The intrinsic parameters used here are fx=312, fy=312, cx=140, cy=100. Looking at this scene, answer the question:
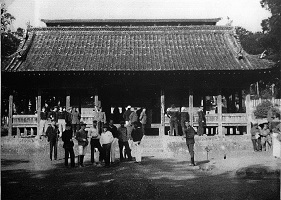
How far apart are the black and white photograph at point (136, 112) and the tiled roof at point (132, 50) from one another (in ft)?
0.20

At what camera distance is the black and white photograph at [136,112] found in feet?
28.2

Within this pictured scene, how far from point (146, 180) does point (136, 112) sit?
389 inches

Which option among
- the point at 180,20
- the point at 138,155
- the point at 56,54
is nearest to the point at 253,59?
the point at 180,20

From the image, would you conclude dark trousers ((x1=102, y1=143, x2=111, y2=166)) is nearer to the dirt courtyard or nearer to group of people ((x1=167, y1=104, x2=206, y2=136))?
the dirt courtyard

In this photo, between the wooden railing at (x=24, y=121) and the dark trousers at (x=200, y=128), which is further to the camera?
the wooden railing at (x=24, y=121)

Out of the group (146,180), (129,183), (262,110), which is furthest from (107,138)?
(262,110)

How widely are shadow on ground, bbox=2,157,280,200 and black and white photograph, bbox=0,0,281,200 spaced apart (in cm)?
3

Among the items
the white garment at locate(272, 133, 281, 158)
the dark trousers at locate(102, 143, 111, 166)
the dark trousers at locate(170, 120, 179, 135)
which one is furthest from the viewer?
the dark trousers at locate(170, 120, 179, 135)

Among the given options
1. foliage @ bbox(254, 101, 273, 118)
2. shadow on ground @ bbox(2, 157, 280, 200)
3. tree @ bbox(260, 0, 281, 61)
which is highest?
tree @ bbox(260, 0, 281, 61)

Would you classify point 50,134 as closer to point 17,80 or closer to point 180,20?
point 17,80

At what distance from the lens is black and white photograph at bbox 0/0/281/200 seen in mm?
8609

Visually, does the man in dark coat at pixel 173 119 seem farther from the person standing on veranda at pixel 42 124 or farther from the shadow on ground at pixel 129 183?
the person standing on veranda at pixel 42 124

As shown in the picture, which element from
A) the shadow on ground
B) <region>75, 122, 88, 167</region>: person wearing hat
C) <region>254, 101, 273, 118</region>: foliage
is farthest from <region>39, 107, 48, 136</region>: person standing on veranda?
<region>254, 101, 273, 118</region>: foliage

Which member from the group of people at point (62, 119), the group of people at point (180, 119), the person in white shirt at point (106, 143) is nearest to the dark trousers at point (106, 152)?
the person in white shirt at point (106, 143)
